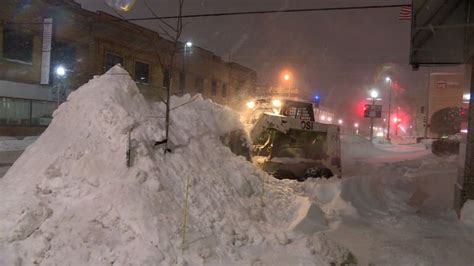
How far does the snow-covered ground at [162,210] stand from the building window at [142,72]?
2934 cm

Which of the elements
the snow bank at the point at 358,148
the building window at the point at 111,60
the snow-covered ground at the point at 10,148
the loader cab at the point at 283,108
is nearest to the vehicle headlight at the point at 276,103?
the loader cab at the point at 283,108

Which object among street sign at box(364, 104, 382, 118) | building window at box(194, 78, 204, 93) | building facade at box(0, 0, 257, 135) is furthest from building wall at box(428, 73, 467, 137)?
building window at box(194, 78, 204, 93)

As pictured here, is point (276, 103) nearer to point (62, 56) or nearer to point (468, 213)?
point (468, 213)

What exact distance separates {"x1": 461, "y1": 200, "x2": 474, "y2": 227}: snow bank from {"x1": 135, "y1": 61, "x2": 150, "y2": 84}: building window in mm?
31634

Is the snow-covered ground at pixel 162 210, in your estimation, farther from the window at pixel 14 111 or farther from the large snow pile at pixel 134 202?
the window at pixel 14 111

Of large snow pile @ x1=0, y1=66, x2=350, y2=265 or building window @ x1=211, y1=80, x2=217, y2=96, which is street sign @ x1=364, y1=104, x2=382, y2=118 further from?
large snow pile @ x1=0, y1=66, x2=350, y2=265

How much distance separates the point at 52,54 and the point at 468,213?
27956mm

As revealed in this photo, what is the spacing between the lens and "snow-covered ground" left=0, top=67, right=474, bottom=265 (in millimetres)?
5824

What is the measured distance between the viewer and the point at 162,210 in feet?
21.4

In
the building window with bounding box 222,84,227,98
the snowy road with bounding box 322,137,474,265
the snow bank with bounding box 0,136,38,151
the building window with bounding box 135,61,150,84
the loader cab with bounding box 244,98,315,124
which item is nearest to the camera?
the snowy road with bounding box 322,137,474,265

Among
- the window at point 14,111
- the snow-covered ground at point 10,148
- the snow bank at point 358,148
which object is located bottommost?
the snow-covered ground at point 10,148

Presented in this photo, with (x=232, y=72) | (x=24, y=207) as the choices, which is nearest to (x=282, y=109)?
(x=24, y=207)

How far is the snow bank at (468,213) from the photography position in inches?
366

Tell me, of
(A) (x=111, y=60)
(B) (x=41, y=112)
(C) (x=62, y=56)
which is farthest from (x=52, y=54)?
(A) (x=111, y=60)
